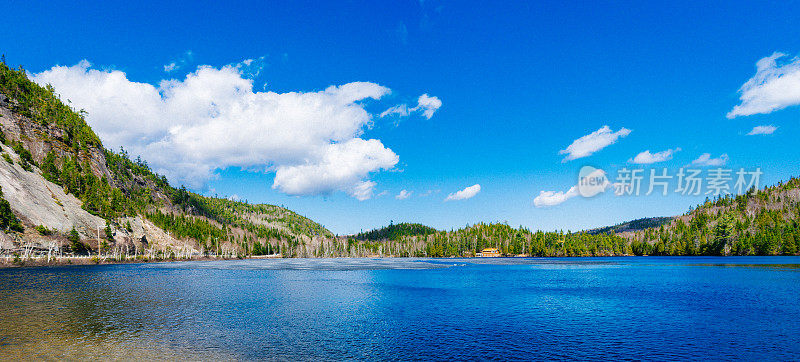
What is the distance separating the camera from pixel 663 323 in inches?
1639

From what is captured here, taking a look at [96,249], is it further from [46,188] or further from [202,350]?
[202,350]

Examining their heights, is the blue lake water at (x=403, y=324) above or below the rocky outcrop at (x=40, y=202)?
below

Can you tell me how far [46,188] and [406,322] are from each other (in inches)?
8279

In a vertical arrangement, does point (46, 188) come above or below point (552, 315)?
above

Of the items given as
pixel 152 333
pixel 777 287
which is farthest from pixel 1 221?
pixel 777 287

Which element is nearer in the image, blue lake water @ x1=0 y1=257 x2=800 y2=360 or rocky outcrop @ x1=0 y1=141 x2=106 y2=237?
blue lake water @ x1=0 y1=257 x2=800 y2=360

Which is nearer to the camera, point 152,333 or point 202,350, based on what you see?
point 202,350

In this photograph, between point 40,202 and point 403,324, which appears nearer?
point 403,324

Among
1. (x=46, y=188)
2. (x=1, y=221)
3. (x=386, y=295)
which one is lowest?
(x=386, y=295)

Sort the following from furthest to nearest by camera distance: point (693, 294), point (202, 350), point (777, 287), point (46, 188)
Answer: point (46, 188), point (777, 287), point (693, 294), point (202, 350)

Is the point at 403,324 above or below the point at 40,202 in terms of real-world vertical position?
below

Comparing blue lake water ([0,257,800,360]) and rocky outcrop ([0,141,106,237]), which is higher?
rocky outcrop ([0,141,106,237])

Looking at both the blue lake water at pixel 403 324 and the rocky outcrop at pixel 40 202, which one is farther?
the rocky outcrop at pixel 40 202

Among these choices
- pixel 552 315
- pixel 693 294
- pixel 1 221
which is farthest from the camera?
pixel 1 221
